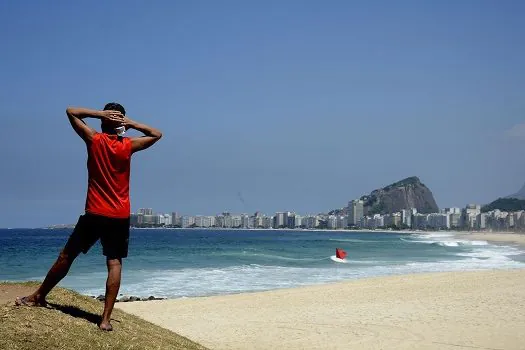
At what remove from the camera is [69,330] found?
5.31m

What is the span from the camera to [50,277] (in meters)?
5.57

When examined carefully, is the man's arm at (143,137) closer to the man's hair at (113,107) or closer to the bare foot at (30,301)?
the man's hair at (113,107)

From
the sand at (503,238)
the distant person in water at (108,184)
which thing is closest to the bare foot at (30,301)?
the distant person in water at (108,184)

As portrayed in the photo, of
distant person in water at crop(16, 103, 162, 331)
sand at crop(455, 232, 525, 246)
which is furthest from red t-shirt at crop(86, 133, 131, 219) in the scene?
sand at crop(455, 232, 525, 246)

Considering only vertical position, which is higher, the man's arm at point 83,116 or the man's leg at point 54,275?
the man's arm at point 83,116

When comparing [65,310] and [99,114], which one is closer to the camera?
[99,114]

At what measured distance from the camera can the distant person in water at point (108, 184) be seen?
5.32 metres

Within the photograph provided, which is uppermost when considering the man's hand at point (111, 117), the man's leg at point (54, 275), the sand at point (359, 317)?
the man's hand at point (111, 117)

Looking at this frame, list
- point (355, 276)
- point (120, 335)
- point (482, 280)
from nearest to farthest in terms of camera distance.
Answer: point (120, 335)
point (482, 280)
point (355, 276)

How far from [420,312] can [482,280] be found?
28.7 ft

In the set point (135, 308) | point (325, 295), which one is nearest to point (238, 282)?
point (325, 295)

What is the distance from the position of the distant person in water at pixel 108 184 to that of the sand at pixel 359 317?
5.91 meters

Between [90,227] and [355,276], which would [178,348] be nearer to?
[90,227]

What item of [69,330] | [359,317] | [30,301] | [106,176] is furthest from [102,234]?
[359,317]
